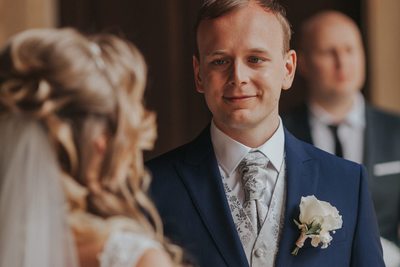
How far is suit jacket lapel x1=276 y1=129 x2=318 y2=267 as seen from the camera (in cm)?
286

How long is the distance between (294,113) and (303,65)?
1.38ft

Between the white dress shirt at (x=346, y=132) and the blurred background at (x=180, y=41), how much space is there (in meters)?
1.31

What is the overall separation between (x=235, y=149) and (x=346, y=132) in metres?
2.19

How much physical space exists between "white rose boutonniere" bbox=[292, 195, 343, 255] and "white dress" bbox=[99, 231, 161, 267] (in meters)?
0.68

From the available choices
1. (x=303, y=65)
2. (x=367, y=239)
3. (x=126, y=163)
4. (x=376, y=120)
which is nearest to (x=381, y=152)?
(x=376, y=120)

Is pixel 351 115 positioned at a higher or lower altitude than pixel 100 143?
lower

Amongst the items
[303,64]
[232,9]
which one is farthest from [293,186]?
[303,64]

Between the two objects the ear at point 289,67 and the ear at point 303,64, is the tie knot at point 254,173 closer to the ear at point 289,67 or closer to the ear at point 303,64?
the ear at point 289,67

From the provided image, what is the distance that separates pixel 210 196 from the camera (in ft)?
9.57

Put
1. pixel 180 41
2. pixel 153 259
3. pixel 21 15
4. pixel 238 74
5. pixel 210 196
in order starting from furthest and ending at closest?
1. pixel 180 41
2. pixel 21 15
3. pixel 210 196
4. pixel 238 74
5. pixel 153 259

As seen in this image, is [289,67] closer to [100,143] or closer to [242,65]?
[242,65]

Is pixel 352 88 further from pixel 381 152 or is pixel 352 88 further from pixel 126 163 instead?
pixel 126 163

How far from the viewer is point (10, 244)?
2262mm

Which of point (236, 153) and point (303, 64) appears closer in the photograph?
point (236, 153)
